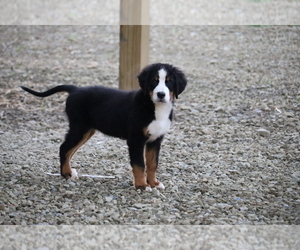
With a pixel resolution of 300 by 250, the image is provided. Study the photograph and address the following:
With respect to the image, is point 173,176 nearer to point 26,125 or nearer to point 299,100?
point 26,125

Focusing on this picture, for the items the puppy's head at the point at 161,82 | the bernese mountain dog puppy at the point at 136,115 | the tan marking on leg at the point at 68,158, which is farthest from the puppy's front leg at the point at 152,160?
the tan marking on leg at the point at 68,158

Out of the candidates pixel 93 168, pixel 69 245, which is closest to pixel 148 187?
pixel 93 168

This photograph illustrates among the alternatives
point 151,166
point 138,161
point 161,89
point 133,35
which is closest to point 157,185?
point 151,166

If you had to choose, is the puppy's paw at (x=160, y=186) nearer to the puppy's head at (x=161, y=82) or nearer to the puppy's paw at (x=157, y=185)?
the puppy's paw at (x=157, y=185)

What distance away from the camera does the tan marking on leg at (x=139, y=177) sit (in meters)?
4.68

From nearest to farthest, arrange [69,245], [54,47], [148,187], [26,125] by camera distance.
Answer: [69,245] < [148,187] < [26,125] < [54,47]

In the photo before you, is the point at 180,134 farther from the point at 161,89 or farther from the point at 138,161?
the point at 161,89

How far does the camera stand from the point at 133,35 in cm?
635

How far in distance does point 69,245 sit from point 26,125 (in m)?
3.24

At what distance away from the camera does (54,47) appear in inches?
377

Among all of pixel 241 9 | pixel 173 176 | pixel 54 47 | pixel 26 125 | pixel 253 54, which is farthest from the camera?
pixel 241 9

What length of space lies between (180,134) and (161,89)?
6.13 ft

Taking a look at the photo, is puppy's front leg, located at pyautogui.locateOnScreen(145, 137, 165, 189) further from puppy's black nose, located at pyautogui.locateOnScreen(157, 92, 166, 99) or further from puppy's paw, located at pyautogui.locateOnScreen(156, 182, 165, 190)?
puppy's black nose, located at pyautogui.locateOnScreen(157, 92, 166, 99)

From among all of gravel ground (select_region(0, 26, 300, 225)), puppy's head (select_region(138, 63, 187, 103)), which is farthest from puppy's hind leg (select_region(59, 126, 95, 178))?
puppy's head (select_region(138, 63, 187, 103))
